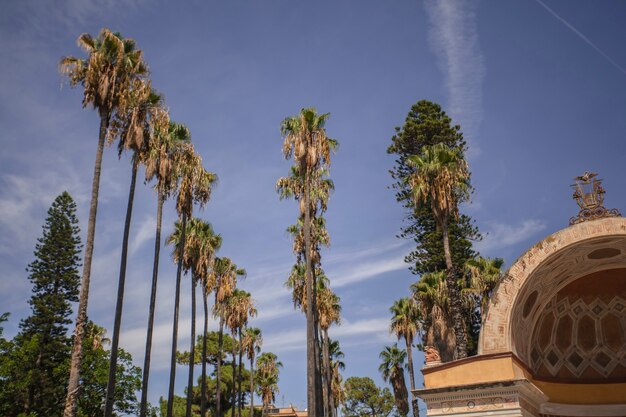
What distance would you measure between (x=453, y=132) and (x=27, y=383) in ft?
131

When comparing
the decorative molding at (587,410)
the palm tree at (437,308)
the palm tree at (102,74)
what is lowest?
the decorative molding at (587,410)

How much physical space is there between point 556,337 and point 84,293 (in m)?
19.7

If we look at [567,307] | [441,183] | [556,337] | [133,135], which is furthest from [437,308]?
[133,135]

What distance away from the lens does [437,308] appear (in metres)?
29.8

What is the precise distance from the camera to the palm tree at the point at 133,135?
2053 cm

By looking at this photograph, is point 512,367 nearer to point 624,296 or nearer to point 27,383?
point 624,296

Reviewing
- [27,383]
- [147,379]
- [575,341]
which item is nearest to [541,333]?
[575,341]

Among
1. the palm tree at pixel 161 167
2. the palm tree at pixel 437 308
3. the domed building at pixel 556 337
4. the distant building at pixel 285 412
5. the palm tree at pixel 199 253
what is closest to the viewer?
the domed building at pixel 556 337

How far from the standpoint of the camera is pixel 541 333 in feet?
75.3

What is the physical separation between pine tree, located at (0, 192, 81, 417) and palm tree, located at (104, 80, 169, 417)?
1917cm

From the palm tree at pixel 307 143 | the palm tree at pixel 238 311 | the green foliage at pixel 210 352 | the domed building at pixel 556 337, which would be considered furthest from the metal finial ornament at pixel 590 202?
the green foliage at pixel 210 352

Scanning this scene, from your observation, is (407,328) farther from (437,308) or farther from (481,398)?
(481,398)

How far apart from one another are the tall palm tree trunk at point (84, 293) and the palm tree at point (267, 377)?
47294mm

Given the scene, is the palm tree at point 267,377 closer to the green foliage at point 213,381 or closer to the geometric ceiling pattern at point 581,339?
the green foliage at point 213,381
